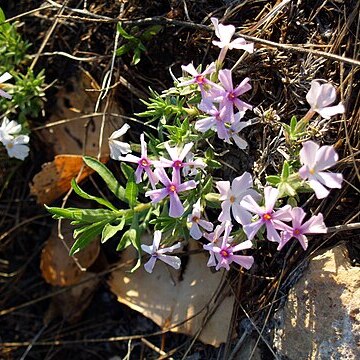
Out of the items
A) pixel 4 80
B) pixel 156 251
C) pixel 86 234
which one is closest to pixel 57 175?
pixel 4 80

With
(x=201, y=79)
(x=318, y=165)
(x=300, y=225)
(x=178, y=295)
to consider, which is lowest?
(x=178, y=295)

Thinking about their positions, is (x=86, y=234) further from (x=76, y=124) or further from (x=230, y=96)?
(x=76, y=124)

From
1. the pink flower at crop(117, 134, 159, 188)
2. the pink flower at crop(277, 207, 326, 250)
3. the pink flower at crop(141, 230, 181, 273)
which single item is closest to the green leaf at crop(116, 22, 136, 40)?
the pink flower at crop(117, 134, 159, 188)

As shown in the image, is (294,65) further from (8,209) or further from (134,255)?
(8,209)

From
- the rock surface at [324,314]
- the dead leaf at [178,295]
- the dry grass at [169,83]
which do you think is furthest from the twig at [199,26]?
the dead leaf at [178,295]

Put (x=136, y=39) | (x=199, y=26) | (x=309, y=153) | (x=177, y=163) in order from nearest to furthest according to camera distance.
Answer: (x=309, y=153) < (x=177, y=163) < (x=199, y=26) < (x=136, y=39)

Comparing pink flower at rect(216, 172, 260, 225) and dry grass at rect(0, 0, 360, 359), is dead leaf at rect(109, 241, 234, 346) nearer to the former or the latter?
dry grass at rect(0, 0, 360, 359)
